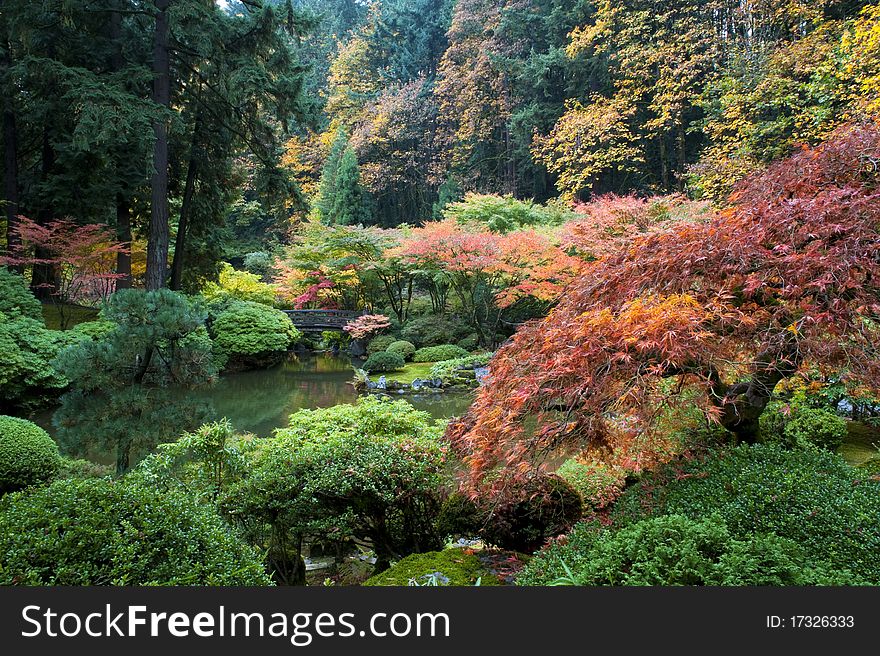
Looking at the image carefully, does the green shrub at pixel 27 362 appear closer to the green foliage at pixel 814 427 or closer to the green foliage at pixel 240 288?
the green foliage at pixel 240 288

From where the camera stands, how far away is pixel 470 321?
48.0 feet

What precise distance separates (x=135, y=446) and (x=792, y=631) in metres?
5.31

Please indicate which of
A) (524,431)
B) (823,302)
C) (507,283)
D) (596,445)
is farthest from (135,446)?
(507,283)

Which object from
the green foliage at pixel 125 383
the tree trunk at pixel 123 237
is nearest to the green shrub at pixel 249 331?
the tree trunk at pixel 123 237

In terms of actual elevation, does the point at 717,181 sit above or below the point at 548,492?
above

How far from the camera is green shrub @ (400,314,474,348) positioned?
561 inches

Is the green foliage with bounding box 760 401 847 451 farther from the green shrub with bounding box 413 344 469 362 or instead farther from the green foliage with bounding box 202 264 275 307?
the green foliage with bounding box 202 264 275 307

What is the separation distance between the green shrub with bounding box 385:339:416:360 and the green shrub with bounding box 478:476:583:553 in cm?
995

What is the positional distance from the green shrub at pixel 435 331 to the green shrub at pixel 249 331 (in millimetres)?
3215

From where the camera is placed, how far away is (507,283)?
44.6 feet

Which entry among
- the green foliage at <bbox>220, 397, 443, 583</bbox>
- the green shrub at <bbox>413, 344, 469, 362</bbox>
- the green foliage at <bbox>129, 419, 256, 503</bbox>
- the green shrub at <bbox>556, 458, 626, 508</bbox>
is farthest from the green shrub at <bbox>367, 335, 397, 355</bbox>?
the green shrub at <bbox>556, 458, 626, 508</bbox>

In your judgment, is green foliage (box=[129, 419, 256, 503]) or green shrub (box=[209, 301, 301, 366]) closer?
Result: green foliage (box=[129, 419, 256, 503])

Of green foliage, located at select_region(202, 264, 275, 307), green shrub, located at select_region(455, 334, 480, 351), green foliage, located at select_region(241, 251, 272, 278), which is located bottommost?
green shrub, located at select_region(455, 334, 480, 351)

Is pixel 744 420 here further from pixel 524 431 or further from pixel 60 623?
pixel 60 623
